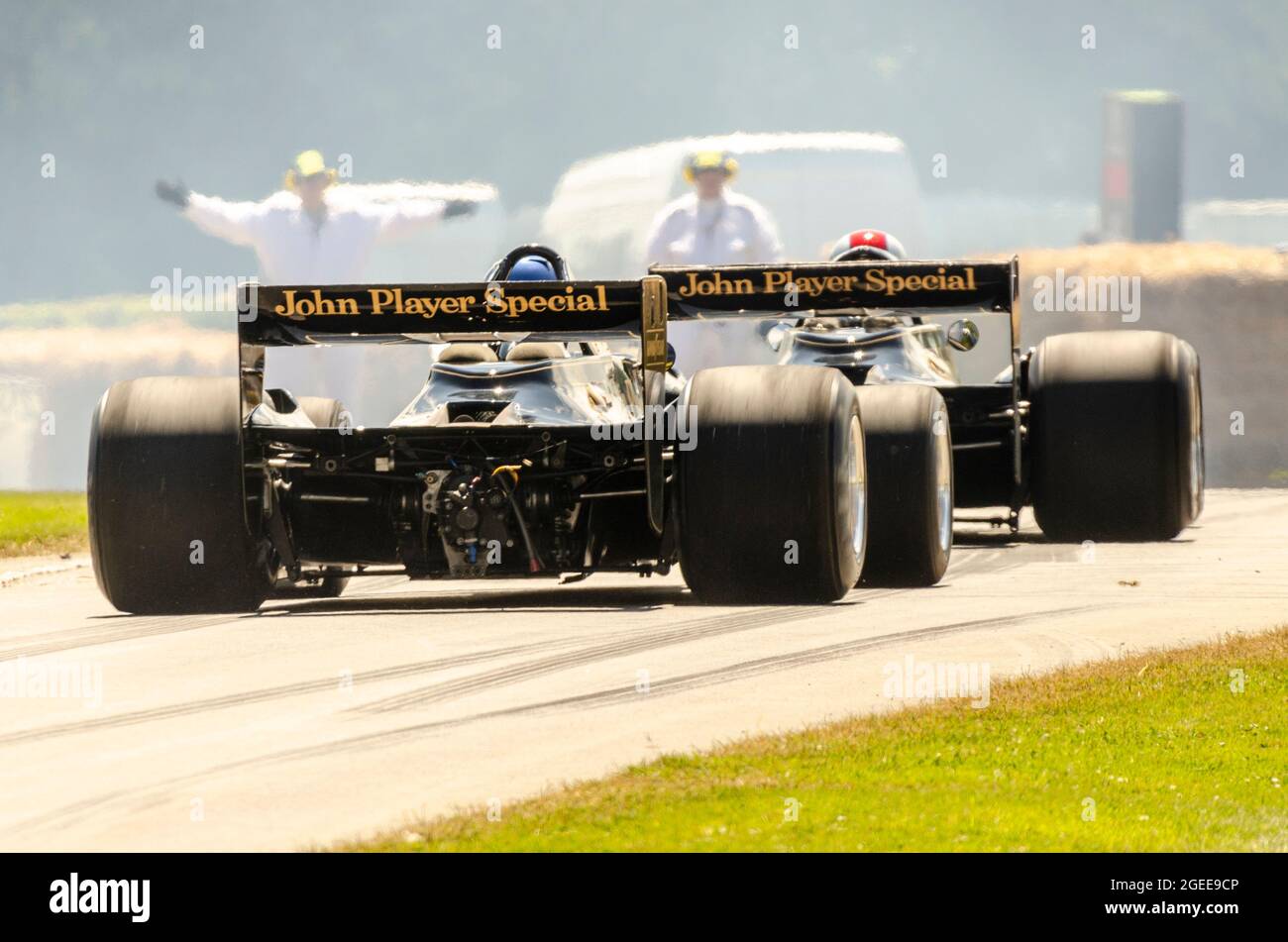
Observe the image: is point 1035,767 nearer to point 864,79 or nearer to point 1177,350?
point 1177,350

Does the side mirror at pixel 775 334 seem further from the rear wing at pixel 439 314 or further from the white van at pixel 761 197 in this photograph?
the white van at pixel 761 197

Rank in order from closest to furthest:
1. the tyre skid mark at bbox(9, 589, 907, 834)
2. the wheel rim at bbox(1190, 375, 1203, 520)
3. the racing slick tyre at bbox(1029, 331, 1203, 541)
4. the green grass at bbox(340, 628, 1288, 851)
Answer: the green grass at bbox(340, 628, 1288, 851) < the tyre skid mark at bbox(9, 589, 907, 834) < the racing slick tyre at bbox(1029, 331, 1203, 541) < the wheel rim at bbox(1190, 375, 1203, 520)

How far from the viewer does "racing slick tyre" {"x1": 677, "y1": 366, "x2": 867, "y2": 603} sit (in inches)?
466

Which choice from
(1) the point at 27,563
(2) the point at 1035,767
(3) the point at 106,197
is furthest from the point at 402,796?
(3) the point at 106,197

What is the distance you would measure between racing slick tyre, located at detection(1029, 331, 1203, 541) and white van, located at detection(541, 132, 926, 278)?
691 inches

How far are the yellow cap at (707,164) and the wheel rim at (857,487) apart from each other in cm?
1024

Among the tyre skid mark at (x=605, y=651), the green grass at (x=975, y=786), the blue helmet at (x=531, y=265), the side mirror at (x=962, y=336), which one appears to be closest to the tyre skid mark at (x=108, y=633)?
the tyre skid mark at (x=605, y=651)

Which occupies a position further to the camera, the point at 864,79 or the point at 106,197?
the point at 864,79

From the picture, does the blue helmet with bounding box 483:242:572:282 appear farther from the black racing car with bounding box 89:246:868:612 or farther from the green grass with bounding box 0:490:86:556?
the green grass with bounding box 0:490:86:556

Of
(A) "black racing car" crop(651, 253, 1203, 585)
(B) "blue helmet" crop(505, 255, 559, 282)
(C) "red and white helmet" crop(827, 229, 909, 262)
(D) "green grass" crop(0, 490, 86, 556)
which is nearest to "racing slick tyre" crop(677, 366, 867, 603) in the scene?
(A) "black racing car" crop(651, 253, 1203, 585)
